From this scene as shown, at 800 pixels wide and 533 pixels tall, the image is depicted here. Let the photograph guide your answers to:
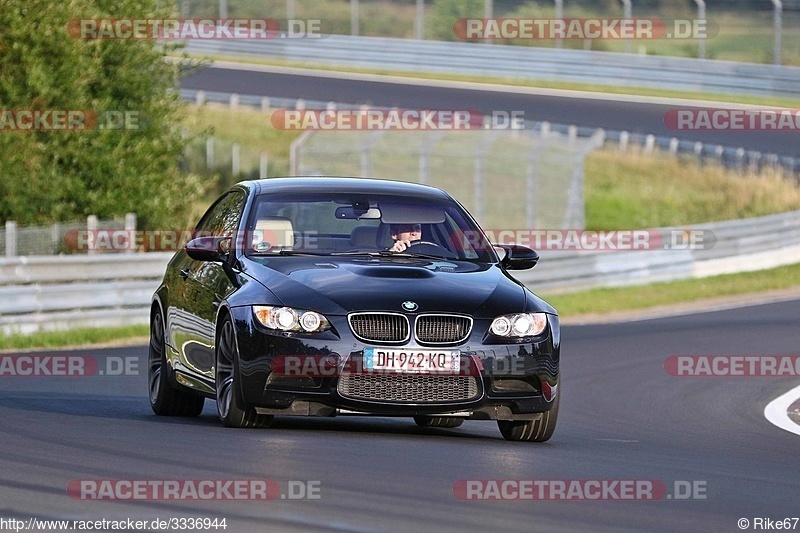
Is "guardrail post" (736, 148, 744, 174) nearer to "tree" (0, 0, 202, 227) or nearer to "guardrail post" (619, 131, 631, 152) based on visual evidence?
"guardrail post" (619, 131, 631, 152)

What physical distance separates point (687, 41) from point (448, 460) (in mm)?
49095

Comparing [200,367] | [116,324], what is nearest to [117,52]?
[116,324]

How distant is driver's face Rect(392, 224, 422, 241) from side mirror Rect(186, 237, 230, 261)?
3.48 ft

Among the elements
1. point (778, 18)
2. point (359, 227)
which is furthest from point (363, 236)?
point (778, 18)

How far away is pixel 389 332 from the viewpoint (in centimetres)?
928

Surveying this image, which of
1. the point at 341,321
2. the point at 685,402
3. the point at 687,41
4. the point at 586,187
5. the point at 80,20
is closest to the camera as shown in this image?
the point at 341,321

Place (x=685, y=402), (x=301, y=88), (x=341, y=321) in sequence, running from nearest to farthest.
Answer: (x=341, y=321), (x=685, y=402), (x=301, y=88)

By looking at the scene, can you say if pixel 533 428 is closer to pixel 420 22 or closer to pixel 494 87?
pixel 494 87

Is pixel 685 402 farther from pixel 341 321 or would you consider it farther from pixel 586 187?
pixel 586 187

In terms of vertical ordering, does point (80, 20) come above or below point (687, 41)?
above

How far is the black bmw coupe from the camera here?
30.4 feet

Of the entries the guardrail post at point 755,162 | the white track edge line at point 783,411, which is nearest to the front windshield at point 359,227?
the white track edge line at point 783,411

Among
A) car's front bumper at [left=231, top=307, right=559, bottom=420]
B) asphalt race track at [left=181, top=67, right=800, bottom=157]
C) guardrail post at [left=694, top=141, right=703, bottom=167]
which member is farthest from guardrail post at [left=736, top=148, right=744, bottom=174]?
car's front bumper at [left=231, top=307, right=559, bottom=420]

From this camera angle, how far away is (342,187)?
419 inches
